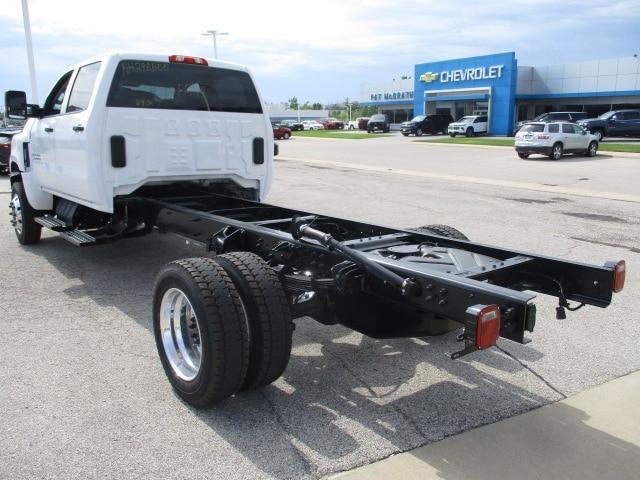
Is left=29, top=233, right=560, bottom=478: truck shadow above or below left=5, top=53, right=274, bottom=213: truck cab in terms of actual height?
below

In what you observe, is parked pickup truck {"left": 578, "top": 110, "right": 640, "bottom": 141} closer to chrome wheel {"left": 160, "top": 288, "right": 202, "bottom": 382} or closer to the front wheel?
the front wheel

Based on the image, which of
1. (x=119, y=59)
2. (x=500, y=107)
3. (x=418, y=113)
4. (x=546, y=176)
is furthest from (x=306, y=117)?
(x=119, y=59)

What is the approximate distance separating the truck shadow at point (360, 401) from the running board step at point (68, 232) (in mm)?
1197

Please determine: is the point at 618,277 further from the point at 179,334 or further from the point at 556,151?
the point at 556,151

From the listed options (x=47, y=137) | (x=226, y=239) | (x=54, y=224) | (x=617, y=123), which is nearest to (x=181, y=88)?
(x=47, y=137)

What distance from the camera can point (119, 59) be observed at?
558 cm

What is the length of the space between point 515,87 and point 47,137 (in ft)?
152

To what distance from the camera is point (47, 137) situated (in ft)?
21.7

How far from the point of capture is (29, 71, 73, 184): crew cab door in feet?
21.3

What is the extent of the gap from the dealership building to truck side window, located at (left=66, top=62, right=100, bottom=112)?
4468 cm

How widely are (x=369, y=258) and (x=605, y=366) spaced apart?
212cm

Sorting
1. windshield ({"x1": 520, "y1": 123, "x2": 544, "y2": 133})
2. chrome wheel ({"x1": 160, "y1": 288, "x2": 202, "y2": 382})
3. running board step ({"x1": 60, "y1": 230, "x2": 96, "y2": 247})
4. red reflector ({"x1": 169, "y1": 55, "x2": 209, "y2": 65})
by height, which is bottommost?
chrome wheel ({"x1": 160, "y1": 288, "x2": 202, "y2": 382})

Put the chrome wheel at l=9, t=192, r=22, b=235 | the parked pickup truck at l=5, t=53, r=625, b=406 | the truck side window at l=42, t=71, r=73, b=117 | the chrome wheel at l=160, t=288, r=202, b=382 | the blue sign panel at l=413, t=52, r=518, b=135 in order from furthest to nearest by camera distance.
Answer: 1. the blue sign panel at l=413, t=52, r=518, b=135
2. the chrome wheel at l=9, t=192, r=22, b=235
3. the truck side window at l=42, t=71, r=73, b=117
4. the chrome wheel at l=160, t=288, r=202, b=382
5. the parked pickup truck at l=5, t=53, r=625, b=406

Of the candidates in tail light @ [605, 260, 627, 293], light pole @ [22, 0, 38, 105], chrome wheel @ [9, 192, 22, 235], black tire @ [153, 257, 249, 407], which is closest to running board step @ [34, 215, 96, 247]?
chrome wheel @ [9, 192, 22, 235]
